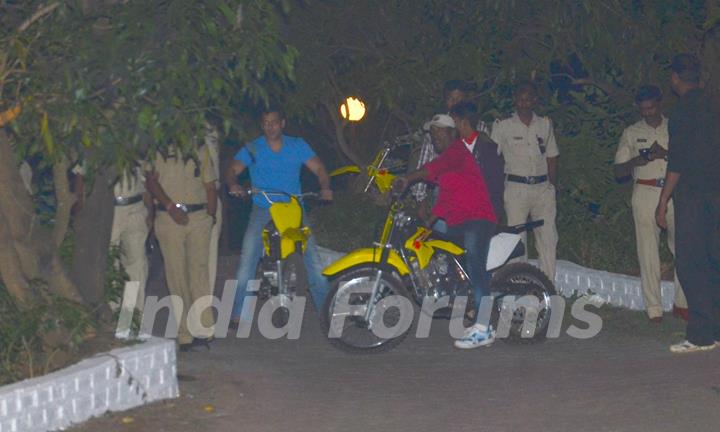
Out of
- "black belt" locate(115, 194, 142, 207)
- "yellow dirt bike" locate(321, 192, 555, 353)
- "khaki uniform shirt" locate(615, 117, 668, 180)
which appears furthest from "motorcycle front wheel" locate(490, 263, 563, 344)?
"black belt" locate(115, 194, 142, 207)

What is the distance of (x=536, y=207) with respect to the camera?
12.0 m

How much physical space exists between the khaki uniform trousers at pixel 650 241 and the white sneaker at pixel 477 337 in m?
1.64

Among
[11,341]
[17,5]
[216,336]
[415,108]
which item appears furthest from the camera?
[415,108]

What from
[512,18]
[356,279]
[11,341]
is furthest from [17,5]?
[512,18]

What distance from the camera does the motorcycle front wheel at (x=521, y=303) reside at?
35.4ft

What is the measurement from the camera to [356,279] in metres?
10.4

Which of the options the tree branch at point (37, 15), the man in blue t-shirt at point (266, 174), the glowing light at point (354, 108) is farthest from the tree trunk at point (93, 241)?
the glowing light at point (354, 108)

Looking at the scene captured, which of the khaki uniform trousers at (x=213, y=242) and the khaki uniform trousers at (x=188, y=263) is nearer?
the khaki uniform trousers at (x=188, y=263)

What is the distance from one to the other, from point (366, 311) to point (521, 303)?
1.30 m

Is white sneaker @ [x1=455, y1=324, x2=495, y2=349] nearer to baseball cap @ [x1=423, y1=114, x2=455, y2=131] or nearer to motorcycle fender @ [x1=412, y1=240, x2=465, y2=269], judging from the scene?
motorcycle fender @ [x1=412, y1=240, x2=465, y2=269]

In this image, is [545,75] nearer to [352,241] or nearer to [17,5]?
[352,241]

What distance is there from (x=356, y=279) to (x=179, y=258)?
131 cm

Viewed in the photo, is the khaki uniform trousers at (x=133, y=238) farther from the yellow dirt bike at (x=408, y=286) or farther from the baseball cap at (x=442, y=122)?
the baseball cap at (x=442, y=122)

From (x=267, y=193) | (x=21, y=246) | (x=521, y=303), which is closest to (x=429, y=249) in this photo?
(x=521, y=303)
